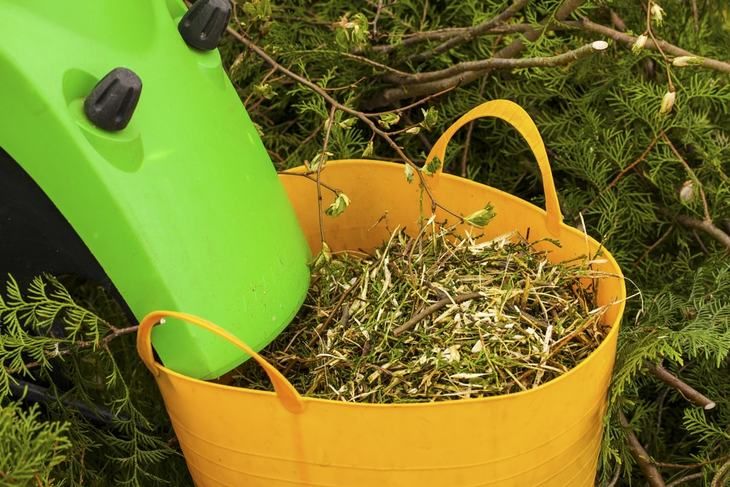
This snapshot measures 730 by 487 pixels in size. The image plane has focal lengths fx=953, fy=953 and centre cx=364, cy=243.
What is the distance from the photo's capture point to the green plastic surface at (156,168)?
0.85 meters

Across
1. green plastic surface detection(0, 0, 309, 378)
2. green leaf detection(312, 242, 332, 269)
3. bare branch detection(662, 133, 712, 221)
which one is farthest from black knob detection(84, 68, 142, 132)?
bare branch detection(662, 133, 712, 221)

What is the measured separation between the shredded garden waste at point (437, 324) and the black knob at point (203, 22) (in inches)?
10.5

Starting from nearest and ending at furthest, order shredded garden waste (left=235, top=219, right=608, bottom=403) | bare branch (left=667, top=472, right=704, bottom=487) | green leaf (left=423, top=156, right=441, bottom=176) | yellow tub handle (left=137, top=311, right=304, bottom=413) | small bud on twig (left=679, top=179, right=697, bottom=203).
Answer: yellow tub handle (left=137, top=311, right=304, bottom=413), shredded garden waste (left=235, top=219, right=608, bottom=403), green leaf (left=423, top=156, right=441, bottom=176), bare branch (left=667, top=472, right=704, bottom=487), small bud on twig (left=679, top=179, right=697, bottom=203)

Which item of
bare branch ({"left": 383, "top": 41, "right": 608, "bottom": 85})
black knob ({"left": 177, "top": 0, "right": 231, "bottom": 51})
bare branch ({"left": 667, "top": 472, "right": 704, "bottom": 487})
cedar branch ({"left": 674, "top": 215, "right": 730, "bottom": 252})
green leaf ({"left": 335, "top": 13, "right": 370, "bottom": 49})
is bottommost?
bare branch ({"left": 667, "top": 472, "right": 704, "bottom": 487})

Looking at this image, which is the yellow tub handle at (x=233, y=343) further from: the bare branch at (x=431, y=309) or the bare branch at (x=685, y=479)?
the bare branch at (x=685, y=479)

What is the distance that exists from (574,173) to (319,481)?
0.69 metres

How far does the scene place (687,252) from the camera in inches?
54.6

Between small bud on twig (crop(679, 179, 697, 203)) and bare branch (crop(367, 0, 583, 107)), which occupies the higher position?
bare branch (crop(367, 0, 583, 107))

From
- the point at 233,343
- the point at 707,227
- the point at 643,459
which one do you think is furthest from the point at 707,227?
A: the point at 233,343

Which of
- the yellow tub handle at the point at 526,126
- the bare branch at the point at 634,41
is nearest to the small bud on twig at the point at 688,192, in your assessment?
the bare branch at the point at 634,41

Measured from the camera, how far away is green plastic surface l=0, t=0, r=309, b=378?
0.85m

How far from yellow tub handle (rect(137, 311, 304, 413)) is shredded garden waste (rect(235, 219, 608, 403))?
13cm

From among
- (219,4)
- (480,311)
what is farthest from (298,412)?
(219,4)

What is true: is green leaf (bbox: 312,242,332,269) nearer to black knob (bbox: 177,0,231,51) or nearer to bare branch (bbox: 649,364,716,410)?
black knob (bbox: 177,0,231,51)
